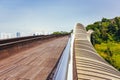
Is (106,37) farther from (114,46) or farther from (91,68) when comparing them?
(91,68)

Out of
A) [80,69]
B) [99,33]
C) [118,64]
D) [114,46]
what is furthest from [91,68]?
[99,33]

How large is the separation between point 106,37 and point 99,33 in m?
6.91

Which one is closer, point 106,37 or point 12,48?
point 12,48

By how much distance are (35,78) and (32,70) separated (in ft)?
5.14

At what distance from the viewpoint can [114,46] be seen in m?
101

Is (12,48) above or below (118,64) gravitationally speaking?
above

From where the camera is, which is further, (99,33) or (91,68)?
(99,33)

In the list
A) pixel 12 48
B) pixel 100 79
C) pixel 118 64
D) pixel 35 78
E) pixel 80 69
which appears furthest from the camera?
pixel 118 64

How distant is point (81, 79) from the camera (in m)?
10.9

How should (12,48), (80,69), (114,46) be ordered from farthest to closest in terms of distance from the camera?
(114,46)
(12,48)
(80,69)

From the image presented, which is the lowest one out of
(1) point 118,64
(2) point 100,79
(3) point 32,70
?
(1) point 118,64

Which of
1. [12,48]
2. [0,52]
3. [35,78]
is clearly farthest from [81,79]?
[12,48]

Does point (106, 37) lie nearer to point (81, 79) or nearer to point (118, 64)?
point (118, 64)

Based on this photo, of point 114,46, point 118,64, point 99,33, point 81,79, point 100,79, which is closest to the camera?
point 81,79
